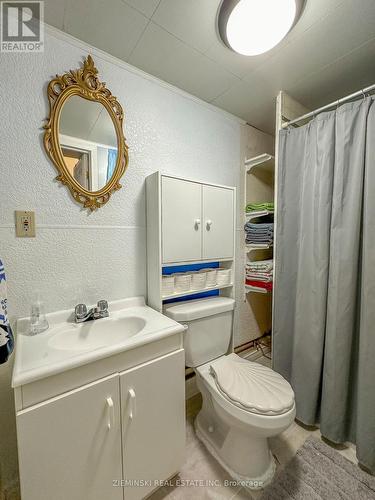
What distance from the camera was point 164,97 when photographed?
Answer: 53.9 inches

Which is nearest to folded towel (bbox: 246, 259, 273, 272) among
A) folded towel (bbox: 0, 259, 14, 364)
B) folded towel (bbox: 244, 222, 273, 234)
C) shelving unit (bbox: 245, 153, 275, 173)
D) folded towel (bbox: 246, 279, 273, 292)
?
folded towel (bbox: 246, 279, 273, 292)

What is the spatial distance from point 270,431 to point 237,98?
2024mm

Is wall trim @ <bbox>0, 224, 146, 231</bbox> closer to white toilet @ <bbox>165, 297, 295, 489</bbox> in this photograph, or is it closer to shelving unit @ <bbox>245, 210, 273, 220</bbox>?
white toilet @ <bbox>165, 297, 295, 489</bbox>

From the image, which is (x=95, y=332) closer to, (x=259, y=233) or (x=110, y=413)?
(x=110, y=413)

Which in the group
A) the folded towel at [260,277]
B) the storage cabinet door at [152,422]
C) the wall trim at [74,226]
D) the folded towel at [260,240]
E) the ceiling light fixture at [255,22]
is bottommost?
the storage cabinet door at [152,422]

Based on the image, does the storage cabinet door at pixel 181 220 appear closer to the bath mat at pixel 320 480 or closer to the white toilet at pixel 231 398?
the white toilet at pixel 231 398

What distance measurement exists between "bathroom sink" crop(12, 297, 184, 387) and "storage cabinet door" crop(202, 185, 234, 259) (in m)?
0.56

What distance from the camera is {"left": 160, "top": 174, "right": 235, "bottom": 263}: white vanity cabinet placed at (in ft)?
3.97

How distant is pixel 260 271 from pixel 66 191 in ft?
4.87

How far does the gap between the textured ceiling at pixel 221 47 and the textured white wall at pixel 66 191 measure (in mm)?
104

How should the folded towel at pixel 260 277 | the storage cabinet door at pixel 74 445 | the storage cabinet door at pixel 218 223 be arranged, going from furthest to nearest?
the folded towel at pixel 260 277
the storage cabinet door at pixel 218 223
the storage cabinet door at pixel 74 445

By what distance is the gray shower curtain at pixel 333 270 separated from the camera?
108 cm

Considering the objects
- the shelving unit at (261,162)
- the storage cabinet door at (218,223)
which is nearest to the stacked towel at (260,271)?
the storage cabinet door at (218,223)

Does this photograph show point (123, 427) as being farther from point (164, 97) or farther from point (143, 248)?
point (164, 97)
